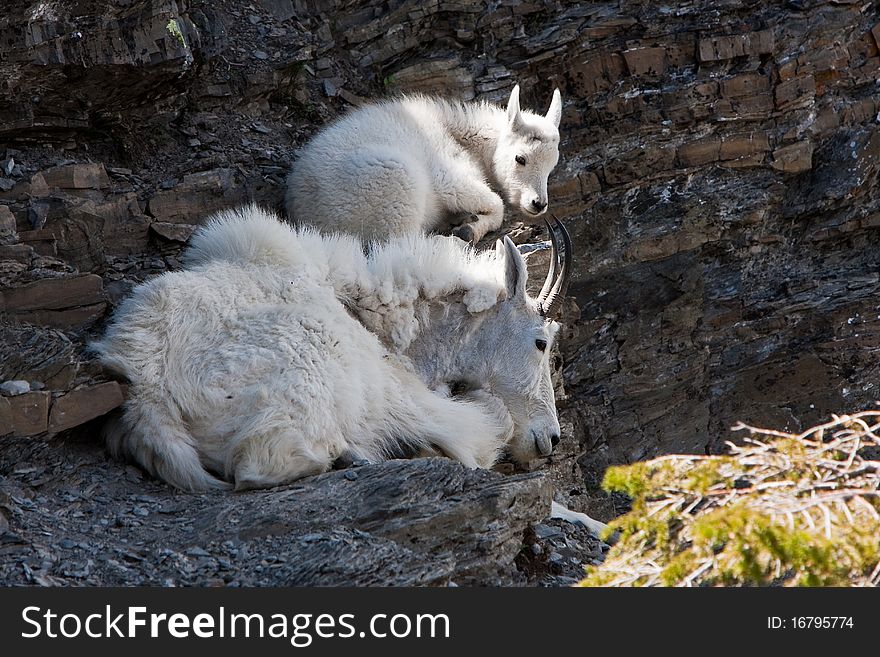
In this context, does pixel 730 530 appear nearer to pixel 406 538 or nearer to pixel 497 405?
pixel 406 538

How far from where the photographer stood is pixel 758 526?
3.40 metres

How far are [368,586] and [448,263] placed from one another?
9.56 feet

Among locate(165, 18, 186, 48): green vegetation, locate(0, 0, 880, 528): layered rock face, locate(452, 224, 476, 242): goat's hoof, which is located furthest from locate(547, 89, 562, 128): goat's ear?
locate(165, 18, 186, 48): green vegetation

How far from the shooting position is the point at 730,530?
11.2 ft

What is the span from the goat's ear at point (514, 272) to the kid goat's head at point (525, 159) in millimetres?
1920

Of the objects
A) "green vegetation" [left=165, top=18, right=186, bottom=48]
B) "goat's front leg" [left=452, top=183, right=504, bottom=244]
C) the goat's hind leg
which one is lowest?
the goat's hind leg

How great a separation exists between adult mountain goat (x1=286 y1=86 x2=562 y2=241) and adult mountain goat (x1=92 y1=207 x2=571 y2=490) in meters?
0.78

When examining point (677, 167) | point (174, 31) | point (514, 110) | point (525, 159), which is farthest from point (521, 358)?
point (677, 167)

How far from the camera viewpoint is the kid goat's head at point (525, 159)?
28.1 feet

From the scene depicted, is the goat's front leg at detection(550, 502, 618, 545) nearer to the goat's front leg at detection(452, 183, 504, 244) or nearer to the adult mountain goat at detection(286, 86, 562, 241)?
the adult mountain goat at detection(286, 86, 562, 241)

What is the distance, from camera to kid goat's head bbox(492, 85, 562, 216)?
8570mm

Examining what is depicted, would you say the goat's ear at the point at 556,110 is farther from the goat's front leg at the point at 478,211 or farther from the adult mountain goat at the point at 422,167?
the goat's front leg at the point at 478,211

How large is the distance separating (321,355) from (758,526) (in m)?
2.82

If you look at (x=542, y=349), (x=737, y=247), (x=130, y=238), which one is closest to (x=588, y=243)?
(x=737, y=247)
